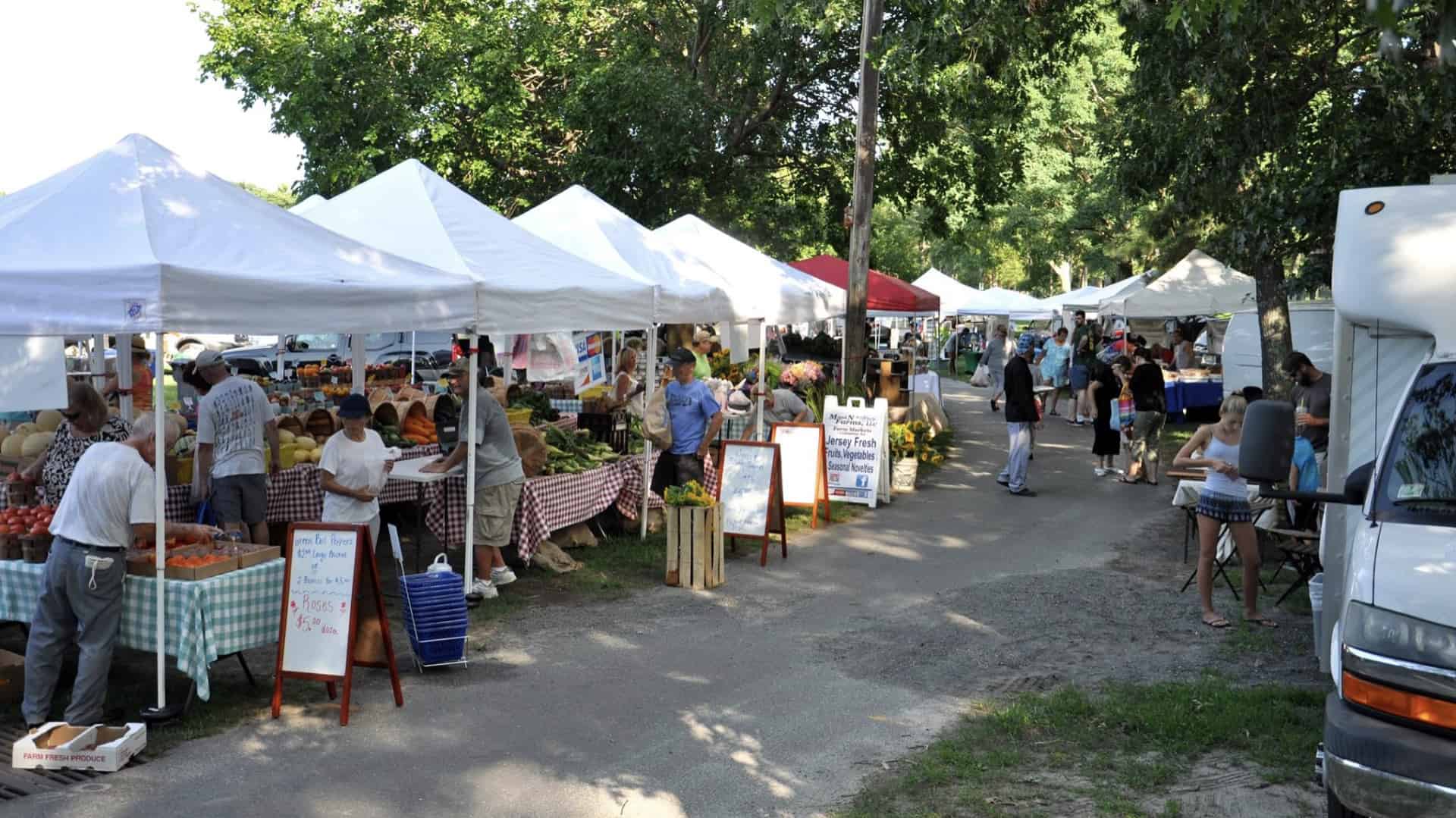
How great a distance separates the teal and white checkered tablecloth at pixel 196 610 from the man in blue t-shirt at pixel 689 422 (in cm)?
501

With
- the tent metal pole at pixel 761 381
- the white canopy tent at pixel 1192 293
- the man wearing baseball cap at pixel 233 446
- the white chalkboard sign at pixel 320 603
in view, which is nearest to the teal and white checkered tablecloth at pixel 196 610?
the white chalkboard sign at pixel 320 603

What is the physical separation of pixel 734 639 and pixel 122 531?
13.8 ft

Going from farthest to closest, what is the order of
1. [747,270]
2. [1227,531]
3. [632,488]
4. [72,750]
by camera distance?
[747,270] → [632,488] → [1227,531] → [72,750]

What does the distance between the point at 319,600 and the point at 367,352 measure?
25.3 meters

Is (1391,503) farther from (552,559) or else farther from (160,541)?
(552,559)

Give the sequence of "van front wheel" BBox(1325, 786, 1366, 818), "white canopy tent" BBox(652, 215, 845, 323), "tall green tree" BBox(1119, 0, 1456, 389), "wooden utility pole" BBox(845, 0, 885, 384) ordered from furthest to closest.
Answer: "wooden utility pole" BBox(845, 0, 885, 384) < "white canopy tent" BBox(652, 215, 845, 323) < "tall green tree" BBox(1119, 0, 1456, 389) < "van front wheel" BBox(1325, 786, 1366, 818)

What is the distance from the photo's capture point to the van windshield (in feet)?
16.8

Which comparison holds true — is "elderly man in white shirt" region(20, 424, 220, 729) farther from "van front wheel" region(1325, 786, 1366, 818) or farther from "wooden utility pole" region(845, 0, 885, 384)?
"wooden utility pole" region(845, 0, 885, 384)

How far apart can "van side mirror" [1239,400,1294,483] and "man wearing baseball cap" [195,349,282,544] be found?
22.9ft

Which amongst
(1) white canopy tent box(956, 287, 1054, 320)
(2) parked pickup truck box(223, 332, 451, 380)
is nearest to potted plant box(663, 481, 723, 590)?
(2) parked pickup truck box(223, 332, 451, 380)

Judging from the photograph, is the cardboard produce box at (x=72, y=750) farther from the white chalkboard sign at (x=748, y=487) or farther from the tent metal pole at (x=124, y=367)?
the white chalkboard sign at (x=748, y=487)

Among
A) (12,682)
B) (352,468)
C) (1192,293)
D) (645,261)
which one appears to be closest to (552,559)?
(352,468)

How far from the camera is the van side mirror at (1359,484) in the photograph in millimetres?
5461

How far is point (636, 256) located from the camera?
12.7 m
